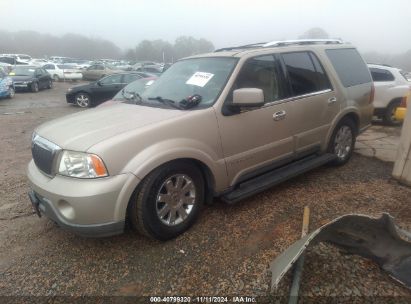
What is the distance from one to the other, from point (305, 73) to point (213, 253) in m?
2.63

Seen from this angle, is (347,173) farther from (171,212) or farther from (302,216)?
(171,212)

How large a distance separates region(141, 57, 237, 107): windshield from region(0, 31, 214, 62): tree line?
64.6 metres

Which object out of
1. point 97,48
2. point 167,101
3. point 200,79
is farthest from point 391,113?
point 97,48

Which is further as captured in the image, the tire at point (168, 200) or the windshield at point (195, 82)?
the windshield at point (195, 82)

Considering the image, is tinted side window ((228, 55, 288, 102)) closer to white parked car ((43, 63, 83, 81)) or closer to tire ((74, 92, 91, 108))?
tire ((74, 92, 91, 108))

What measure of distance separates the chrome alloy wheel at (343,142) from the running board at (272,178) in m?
0.29

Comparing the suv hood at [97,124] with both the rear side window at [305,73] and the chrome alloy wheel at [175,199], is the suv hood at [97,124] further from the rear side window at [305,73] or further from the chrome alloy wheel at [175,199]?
the rear side window at [305,73]

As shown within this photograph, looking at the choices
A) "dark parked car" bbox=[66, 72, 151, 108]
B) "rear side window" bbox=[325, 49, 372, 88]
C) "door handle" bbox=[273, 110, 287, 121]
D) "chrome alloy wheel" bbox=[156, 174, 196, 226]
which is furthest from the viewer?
"dark parked car" bbox=[66, 72, 151, 108]

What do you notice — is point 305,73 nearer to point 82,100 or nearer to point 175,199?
point 175,199

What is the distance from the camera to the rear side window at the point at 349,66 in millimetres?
4668

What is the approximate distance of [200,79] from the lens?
358 cm

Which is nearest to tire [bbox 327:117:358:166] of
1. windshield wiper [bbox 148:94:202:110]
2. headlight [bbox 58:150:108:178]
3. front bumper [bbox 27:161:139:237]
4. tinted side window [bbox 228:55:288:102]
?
tinted side window [bbox 228:55:288:102]

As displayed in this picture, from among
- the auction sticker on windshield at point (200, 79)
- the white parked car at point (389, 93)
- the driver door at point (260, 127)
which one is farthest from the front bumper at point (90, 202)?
the white parked car at point (389, 93)

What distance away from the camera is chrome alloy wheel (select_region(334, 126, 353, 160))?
189 inches
